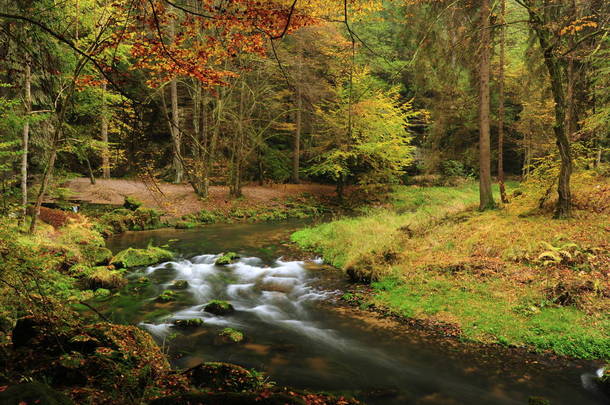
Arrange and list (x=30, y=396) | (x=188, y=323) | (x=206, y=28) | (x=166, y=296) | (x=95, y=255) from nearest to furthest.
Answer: (x=30, y=396)
(x=206, y=28)
(x=188, y=323)
(x=166, y=296)
(x=95, y=255)

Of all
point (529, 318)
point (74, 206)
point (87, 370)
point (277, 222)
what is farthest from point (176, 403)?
point (277, 222)

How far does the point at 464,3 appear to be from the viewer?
11008 millimetres

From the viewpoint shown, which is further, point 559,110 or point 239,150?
point 239,150

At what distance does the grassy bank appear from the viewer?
570 centimetres

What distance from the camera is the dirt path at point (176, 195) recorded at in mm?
17059

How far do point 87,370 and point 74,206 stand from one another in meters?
12.9

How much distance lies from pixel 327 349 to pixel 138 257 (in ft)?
23.0

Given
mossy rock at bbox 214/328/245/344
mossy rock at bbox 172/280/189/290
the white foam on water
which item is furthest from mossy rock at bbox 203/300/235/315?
mossy rock at bbox 172/280/189/290

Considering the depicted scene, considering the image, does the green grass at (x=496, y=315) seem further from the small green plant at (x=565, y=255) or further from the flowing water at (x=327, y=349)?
the small green plant at (x=565, y=255)

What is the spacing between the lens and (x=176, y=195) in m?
19.3

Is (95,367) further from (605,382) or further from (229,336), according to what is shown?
(605,382)

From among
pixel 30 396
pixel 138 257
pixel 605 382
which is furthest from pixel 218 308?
pixel 605 382

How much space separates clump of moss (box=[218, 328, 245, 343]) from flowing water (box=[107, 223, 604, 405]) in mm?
116

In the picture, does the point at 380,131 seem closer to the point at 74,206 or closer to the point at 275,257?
the point at 275,257
